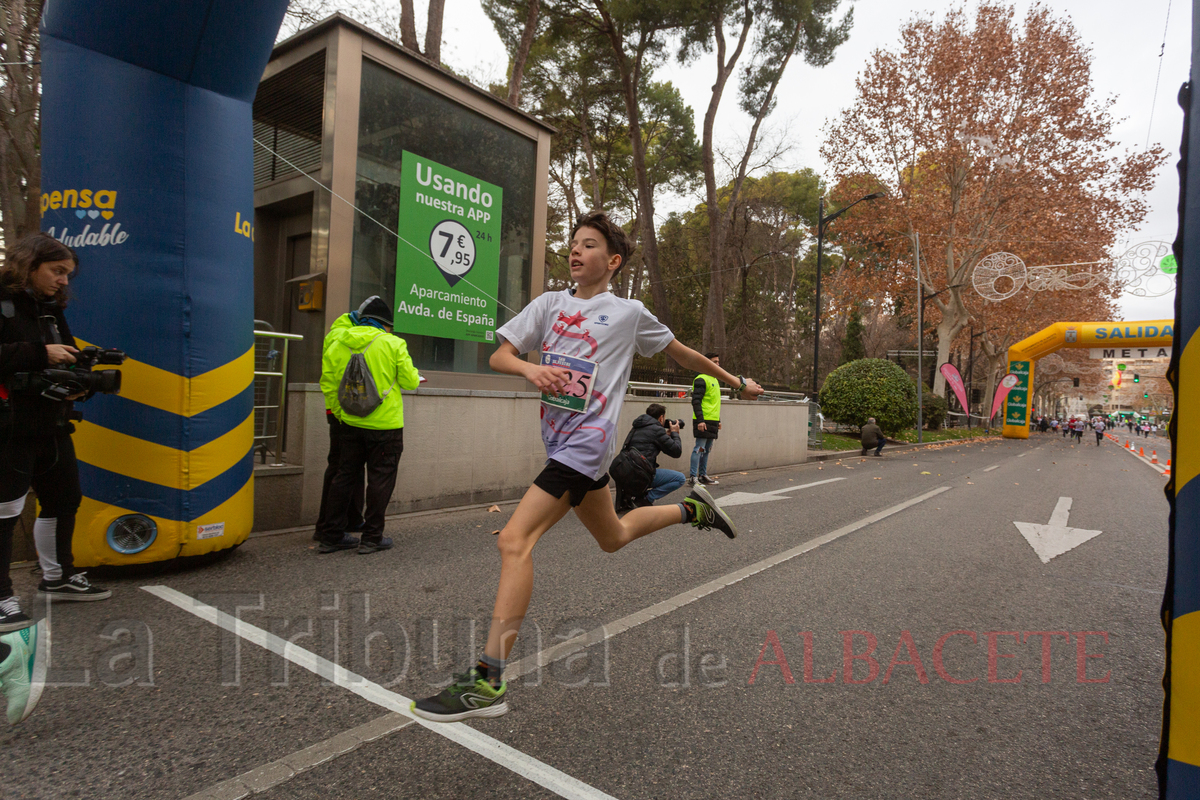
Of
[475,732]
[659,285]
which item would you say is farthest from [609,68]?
[475,732]

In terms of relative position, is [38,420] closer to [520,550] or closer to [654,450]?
[520,550]

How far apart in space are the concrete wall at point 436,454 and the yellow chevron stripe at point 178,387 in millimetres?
1354

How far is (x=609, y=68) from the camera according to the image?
20.6 m

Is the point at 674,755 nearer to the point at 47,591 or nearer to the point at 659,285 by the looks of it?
the point at 47,591

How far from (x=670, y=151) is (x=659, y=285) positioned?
7.85m

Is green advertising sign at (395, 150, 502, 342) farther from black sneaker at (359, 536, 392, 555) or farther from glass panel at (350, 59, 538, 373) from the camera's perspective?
black sneaker at (359, 536, 392, 555)

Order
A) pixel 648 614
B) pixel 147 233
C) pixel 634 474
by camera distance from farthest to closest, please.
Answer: pixel 634 474 → pixel 147 233 → pixel 648 614

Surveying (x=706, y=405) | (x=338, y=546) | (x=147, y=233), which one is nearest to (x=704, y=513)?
(x=338, y=546)

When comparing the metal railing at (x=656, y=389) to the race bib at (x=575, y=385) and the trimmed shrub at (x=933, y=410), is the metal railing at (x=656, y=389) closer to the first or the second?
the race bib at (x=575, y=385)

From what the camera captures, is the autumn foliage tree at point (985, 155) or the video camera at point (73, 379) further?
the autumn foliage tree at point (985, 155)

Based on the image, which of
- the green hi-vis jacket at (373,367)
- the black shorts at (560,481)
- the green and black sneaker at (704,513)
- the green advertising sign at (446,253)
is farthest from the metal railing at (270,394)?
the black shorts at (560,481)

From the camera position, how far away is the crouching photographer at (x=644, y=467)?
6.50 m

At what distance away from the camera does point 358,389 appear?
16.4ft

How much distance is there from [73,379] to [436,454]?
3.91 metres
